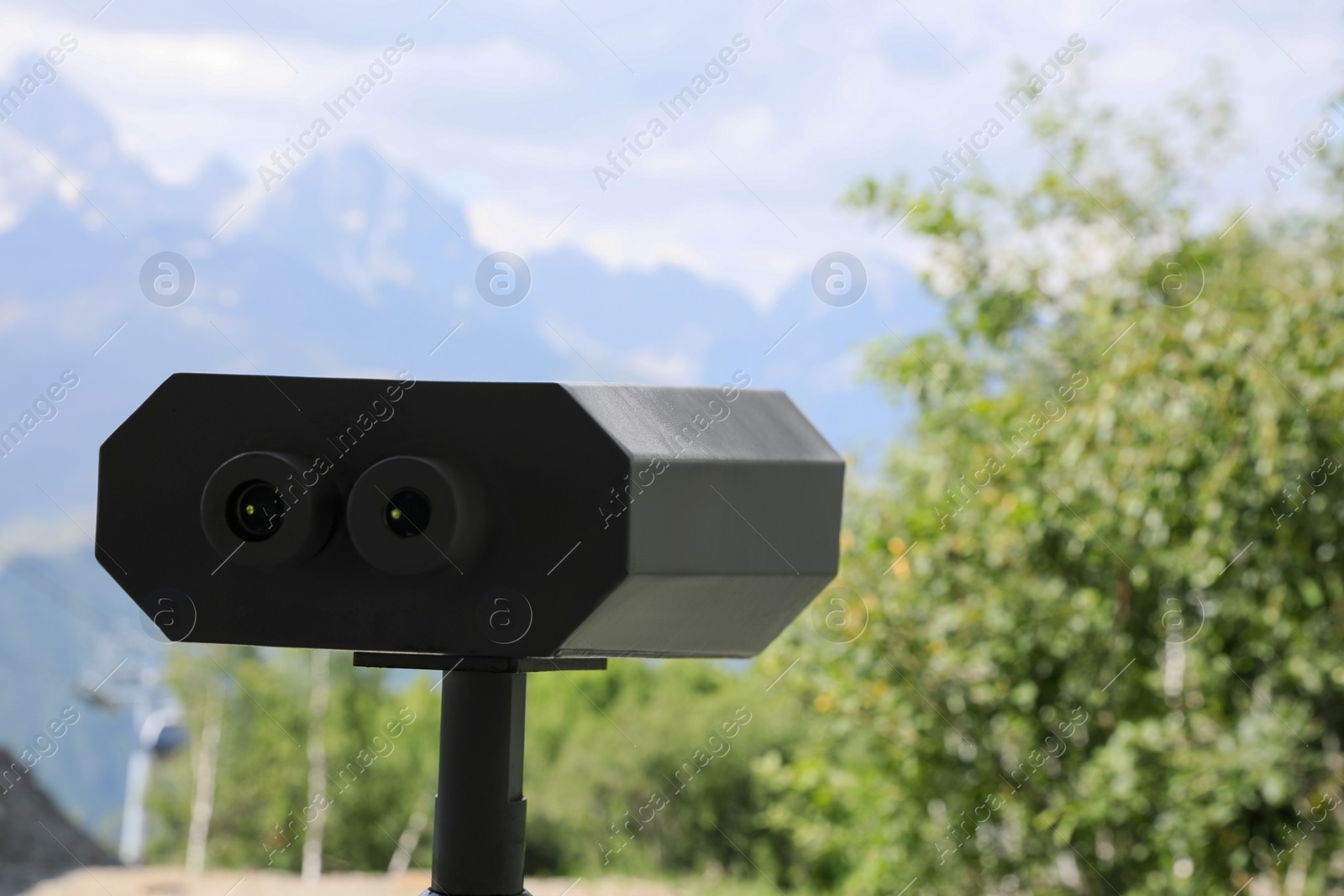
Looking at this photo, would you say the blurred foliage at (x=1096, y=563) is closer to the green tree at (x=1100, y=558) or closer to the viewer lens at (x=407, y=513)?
the green tree at (x=1100, y=558)

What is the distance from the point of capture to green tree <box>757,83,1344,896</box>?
2.01 m

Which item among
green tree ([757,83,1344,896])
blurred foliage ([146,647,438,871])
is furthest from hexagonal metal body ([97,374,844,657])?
blurred foliage ([146,647,438,871])

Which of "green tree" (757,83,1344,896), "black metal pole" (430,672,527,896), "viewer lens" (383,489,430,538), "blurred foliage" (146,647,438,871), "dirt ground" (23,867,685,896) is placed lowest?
"blurred foliage" (146,647,438,871)

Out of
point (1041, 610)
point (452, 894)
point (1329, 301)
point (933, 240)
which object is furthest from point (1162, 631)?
point (452, 894)

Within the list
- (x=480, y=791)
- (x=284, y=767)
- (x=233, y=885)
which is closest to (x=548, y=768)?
(x=233, y=885)

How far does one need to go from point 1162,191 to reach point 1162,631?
958mm

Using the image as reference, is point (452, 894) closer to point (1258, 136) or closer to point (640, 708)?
point (1258, 136)

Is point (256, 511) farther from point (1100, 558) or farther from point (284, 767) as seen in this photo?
point (284, 767)

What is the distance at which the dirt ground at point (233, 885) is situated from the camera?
389 centimetres

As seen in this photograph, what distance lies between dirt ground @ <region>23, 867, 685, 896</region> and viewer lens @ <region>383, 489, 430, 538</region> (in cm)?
327

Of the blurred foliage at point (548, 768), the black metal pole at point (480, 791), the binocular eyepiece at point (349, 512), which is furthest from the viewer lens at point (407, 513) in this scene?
the blurred foliage at point (548, 768)

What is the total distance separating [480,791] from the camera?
739 millimetres

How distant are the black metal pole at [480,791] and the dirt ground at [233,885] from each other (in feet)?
10.2

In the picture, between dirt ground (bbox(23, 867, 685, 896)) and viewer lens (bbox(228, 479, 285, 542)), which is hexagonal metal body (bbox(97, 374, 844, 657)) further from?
dirt ground (bbox(23, 867, 685, 896))
